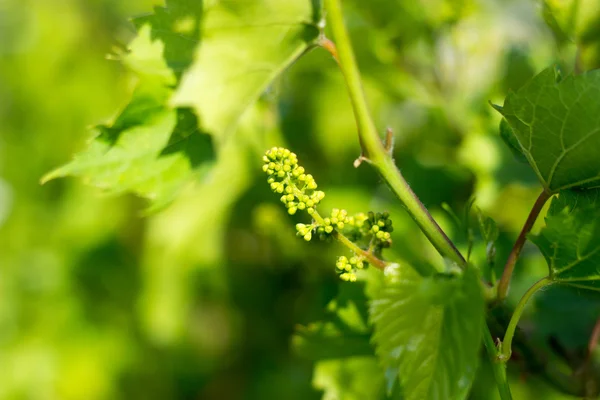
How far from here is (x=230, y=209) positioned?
132 centimetres

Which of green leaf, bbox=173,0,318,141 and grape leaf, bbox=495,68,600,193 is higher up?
green leaf, bbox=173,0,318,141

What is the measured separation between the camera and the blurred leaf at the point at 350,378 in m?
0.74

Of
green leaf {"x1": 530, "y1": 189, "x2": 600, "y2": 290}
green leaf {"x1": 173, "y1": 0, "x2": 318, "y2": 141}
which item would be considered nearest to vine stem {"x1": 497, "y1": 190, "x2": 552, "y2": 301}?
green leaf {"x1": 530, "y1": 189, "x2": 600, "y2": 290}

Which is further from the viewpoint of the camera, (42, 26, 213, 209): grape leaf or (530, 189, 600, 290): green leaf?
(42, 26, 213, 209): grape leaf

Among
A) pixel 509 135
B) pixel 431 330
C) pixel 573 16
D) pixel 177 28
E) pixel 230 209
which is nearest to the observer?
pixel 431 330

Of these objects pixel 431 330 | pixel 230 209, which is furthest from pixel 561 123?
pixel 230 209

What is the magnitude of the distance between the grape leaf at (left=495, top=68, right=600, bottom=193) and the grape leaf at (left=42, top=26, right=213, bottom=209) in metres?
0.34

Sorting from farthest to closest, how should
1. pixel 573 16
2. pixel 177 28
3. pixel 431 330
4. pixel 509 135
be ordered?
pixel 573 16, pixel 177 28, pixel 509 135, pixel 431 330

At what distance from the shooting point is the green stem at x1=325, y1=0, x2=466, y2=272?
54 centimetres

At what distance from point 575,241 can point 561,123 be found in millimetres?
94

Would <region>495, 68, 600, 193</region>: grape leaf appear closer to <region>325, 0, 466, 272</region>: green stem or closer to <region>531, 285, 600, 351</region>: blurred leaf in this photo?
<region>325, 0, 466, 272</region>: green stem

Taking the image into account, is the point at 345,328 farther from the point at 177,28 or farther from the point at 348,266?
the point at 177,28

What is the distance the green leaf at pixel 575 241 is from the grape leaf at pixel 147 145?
37 cm

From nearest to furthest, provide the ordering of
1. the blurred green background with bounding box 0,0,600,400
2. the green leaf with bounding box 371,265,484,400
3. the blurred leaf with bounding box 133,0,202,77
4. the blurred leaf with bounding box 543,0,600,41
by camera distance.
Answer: the green leaf with bounding box 371,265,484,400 → the blurred leaf with bounding box 133,0,202,77 → the blurred leaf with bounding box 543,0,600,41 → the blurred green background with bounding box 0,0,600,400
